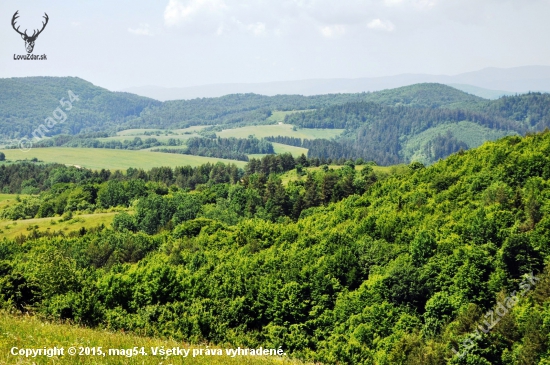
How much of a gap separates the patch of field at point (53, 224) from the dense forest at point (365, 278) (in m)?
35.6

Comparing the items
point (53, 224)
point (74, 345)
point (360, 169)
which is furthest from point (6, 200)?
point (74, 345)

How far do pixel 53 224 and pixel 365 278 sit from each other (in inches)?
3793

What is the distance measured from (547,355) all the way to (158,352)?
103ft

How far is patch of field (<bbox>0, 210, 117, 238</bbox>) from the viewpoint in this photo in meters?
124

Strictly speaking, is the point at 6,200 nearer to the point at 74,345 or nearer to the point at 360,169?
the point at 360,169

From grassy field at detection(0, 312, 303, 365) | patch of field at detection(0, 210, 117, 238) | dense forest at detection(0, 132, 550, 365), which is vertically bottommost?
patch of field at detection(0, 210, 117, 238)

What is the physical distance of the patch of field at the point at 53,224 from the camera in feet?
406

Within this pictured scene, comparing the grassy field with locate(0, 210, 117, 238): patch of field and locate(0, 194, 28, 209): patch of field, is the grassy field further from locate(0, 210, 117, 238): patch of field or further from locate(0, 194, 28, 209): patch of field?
locate(0, 194, 28, 209): patch of field

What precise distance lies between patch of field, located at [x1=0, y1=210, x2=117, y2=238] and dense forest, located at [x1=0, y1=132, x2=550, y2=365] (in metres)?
35.6

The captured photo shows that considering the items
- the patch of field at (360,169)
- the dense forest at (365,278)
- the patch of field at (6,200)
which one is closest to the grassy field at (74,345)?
the dense forest at (365,278)

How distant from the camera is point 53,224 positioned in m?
129

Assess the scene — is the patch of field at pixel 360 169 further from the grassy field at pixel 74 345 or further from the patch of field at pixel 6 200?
the grassy field at pixel 74 345

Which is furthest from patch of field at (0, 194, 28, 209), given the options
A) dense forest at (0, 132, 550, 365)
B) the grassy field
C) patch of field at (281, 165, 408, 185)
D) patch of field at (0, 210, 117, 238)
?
the grassy field

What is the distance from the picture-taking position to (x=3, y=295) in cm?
3275
